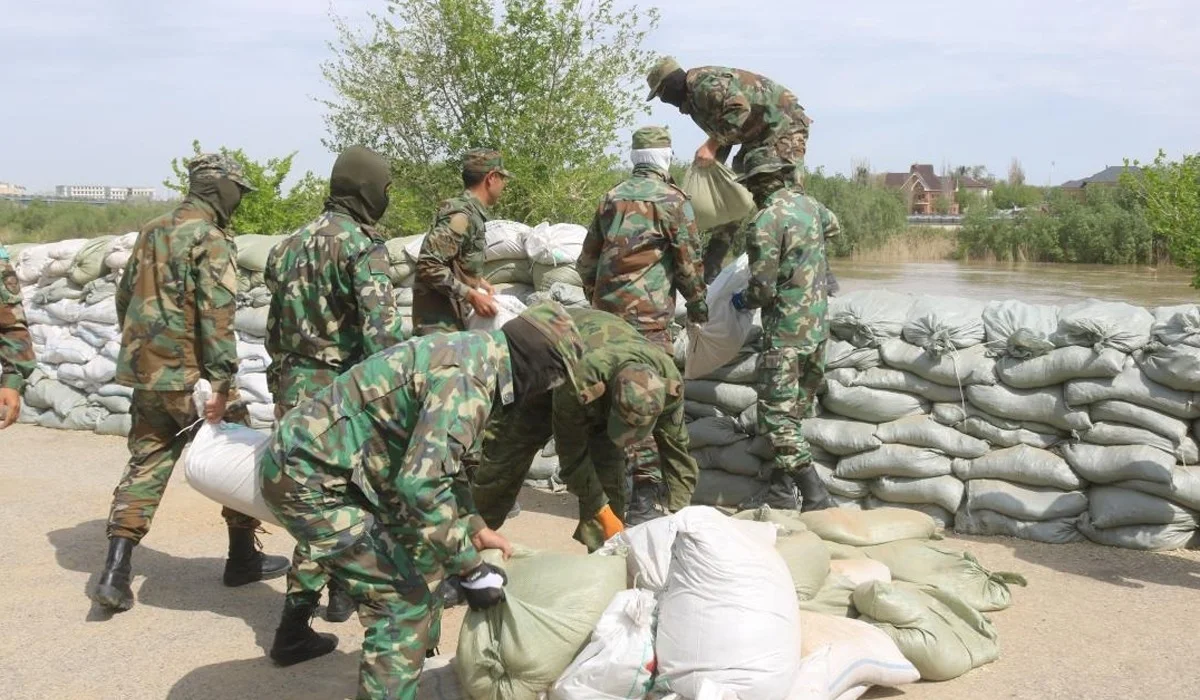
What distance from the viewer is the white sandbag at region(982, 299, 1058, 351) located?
5463 millimetres

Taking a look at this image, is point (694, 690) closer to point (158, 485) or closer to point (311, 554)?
point (311, 554)

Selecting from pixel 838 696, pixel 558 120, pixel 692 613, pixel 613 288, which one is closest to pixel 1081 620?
pixel 838 696

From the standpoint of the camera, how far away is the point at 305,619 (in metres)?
4.00

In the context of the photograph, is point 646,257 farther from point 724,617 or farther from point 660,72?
point 724,617

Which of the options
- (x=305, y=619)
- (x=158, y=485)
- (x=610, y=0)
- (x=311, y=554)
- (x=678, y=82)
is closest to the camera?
(x=311, y=554)

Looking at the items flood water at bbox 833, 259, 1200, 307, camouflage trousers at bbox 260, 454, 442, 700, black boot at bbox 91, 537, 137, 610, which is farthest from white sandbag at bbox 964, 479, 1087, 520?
flood water at bbox 833, 259, 1200, 307

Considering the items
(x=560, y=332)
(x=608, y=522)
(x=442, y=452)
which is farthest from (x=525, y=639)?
(x=608, y=522)

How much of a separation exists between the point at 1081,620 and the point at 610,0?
9479 millimetres

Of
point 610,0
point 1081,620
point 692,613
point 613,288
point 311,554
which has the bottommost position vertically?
point 1081,620

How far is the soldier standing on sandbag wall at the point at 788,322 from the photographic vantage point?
540 cm

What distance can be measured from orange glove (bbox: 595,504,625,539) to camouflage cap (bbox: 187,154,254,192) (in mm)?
2103

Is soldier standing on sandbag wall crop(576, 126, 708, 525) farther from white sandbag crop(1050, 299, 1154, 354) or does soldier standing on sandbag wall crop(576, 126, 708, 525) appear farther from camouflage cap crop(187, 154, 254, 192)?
white sandbag crop(1050, 299, 1154, 354)

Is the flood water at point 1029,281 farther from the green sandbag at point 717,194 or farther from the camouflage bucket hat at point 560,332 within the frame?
the camouflage bucket hat at point 560,332

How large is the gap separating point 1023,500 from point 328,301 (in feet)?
11.1
